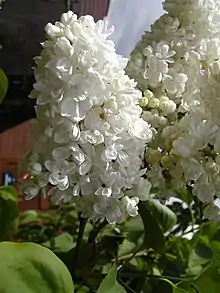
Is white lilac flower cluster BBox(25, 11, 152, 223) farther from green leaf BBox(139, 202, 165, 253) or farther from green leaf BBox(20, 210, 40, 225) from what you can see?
green leaf BBox(20, 210, 40, 225)

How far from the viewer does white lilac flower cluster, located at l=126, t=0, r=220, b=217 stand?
297 millimetres

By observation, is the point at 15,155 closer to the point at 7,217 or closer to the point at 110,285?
the point at 7,217

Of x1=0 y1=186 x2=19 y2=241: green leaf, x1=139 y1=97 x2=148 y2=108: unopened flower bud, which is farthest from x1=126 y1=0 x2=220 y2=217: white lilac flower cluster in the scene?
x1=0 y1=186 x2=19 y2=241: green leaf

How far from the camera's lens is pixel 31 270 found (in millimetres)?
272

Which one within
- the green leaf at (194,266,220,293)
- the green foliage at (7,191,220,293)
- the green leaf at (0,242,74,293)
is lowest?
the green foliage at (7,191,220,293)

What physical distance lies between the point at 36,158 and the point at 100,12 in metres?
0.15

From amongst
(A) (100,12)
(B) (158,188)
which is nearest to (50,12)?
(A) (100,12)

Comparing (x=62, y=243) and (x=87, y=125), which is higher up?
(x=87, y=125)

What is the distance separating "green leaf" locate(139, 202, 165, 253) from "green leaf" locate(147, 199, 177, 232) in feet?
0.14

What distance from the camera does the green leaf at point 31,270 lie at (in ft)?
0.87

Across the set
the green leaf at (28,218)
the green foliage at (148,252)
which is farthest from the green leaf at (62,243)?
the green leaf at (28,218)

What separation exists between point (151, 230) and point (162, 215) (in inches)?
2.5

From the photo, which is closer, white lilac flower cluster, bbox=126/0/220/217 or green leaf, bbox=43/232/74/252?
white lilac flower cluster, bbox=126/0/220/217

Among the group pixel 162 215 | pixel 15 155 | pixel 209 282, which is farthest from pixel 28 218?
pixel 209 282
